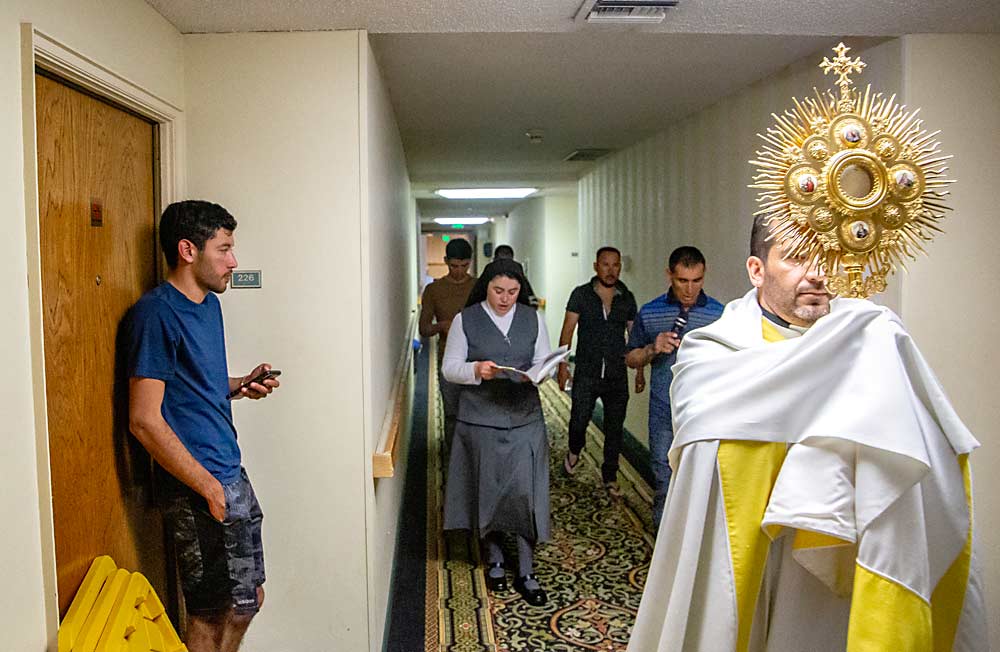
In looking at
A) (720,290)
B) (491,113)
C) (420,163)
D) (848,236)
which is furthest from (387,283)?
(420,163)

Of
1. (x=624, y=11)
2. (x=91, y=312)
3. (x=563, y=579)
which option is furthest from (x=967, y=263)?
(x=91, y=312)

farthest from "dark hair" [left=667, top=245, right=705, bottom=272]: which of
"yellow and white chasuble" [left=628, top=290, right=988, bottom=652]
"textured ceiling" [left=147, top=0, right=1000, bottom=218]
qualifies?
"yellow and white chasuble" [left=628, top=290, right=988, bottom=652]

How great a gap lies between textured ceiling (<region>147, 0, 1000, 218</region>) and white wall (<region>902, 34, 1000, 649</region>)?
0.13 metres

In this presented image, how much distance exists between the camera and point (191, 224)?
2326 mm

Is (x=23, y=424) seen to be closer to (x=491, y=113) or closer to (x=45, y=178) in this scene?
(x=45, y=178)

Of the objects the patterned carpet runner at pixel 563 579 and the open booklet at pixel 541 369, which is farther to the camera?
the open booklet at pixel 541 369

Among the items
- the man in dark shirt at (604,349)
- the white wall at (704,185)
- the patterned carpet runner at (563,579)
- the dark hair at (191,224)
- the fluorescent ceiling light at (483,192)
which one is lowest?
the patterned carpet runner at (563,579)

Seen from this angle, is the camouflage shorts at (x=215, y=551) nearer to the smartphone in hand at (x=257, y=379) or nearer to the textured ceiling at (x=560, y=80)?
the smartphone in hand at (x=257, y=379)

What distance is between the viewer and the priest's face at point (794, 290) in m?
1.67

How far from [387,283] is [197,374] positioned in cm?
176

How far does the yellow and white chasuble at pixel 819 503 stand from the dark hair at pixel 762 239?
0.21 meters

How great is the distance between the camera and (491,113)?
4.98 meters

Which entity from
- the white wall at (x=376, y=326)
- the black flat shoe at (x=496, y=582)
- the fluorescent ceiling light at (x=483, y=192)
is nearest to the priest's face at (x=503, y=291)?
the white wall at (x=376, y=326)

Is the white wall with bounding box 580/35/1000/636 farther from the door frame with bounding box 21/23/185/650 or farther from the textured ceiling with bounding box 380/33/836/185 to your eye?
the door frame with bounding box 21/23/185/650
